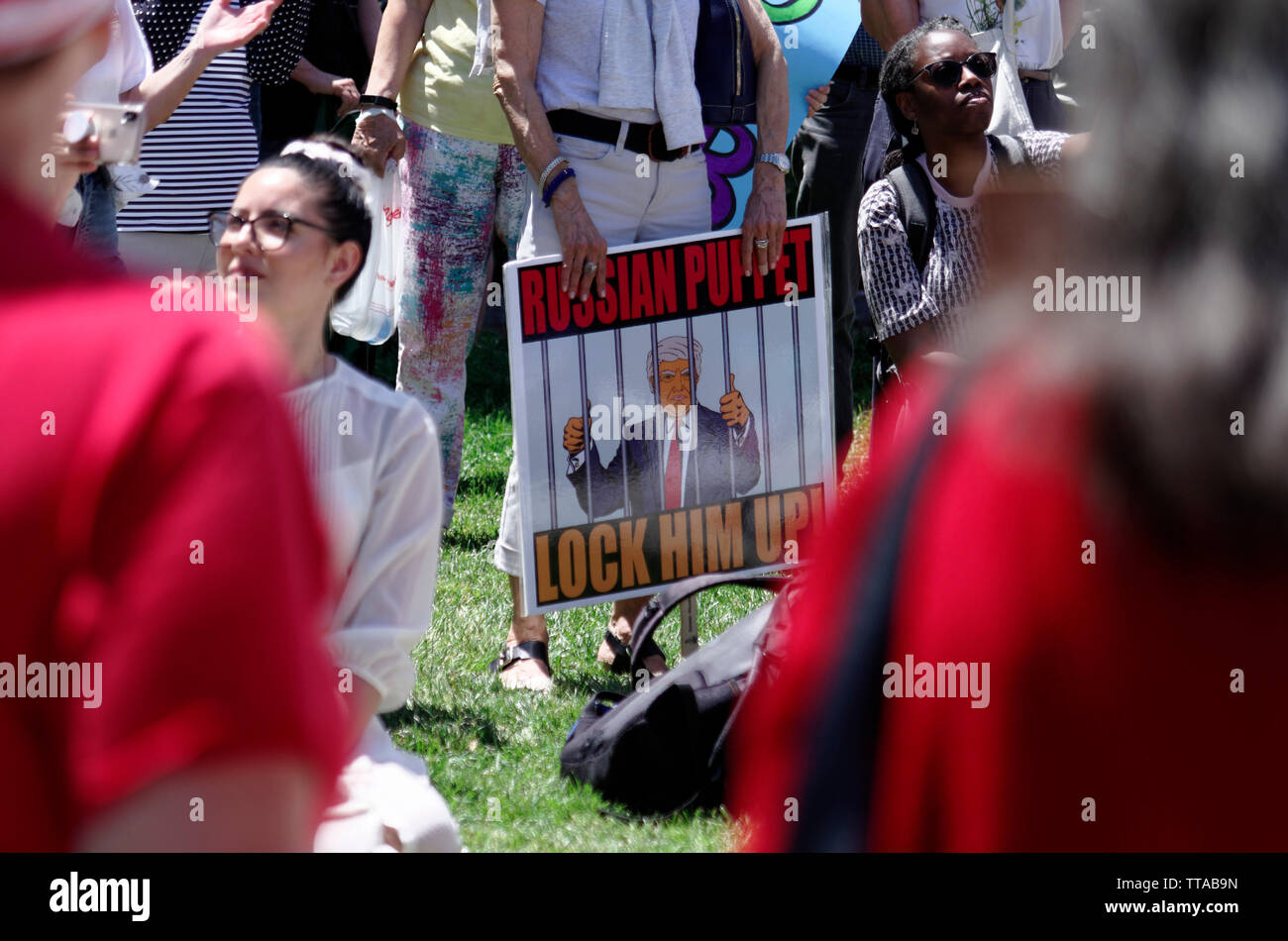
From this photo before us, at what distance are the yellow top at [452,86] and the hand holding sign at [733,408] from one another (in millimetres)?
1049

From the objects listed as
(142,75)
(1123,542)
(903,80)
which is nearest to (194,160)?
→ (142,75)

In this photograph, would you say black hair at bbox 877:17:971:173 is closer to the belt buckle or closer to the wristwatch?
the wristwatch

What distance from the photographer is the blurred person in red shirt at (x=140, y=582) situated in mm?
800

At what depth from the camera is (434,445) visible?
2.65 m

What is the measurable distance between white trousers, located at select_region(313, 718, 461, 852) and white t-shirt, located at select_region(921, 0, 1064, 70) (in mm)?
3741

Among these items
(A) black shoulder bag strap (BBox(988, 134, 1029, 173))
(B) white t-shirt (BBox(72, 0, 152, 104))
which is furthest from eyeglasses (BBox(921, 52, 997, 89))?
(B) white t-shirt (BBox(72, 0, 152, 104))

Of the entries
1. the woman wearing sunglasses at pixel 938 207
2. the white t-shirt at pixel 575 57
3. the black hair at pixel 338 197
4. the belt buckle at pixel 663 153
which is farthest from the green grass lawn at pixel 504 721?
the white t-shirt at pixel 575 57

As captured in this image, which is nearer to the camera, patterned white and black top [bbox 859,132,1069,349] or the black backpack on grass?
the black backpack on grass

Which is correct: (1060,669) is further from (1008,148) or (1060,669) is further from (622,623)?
(1008,148)

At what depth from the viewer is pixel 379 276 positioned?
4.24 m

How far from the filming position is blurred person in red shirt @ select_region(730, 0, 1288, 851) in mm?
812

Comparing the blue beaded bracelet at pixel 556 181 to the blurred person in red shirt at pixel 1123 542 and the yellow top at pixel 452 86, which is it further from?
the blurred person in red shirt at pixel 1123 542

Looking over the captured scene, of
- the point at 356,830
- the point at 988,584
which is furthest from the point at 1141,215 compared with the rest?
the point at 356,830

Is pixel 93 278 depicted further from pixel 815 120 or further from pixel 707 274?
pixel 815 120
